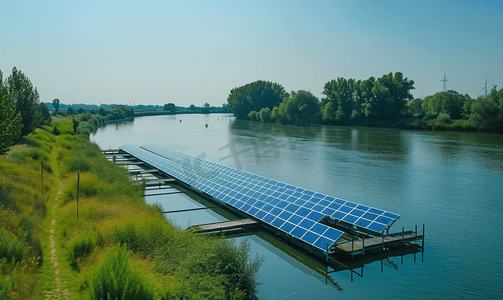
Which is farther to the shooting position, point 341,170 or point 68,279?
point 341,170

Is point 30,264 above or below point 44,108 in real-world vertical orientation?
below

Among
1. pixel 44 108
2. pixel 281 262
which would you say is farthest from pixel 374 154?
pixel 44 108

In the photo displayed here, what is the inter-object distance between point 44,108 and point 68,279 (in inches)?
2435

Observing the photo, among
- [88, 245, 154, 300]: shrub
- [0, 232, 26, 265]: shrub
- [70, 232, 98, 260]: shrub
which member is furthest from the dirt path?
[88, 245, 154, 300]: shrub

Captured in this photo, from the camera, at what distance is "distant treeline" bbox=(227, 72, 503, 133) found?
77.1 meters

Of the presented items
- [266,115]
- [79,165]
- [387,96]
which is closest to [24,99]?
[79,165]

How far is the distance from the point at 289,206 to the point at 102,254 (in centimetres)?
1027

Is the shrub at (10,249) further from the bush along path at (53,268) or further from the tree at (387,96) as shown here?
the tree at (387,96)

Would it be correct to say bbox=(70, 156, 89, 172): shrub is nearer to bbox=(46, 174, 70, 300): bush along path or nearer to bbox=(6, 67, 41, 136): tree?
bbox=(46, 174, 70, 300): bush along path

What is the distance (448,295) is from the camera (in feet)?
43.1

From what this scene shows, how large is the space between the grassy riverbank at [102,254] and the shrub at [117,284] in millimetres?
23

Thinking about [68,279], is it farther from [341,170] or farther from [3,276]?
[341,170]

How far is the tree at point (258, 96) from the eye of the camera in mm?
144625

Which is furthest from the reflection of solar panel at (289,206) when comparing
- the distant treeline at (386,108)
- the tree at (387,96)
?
the tree at (387,96)
